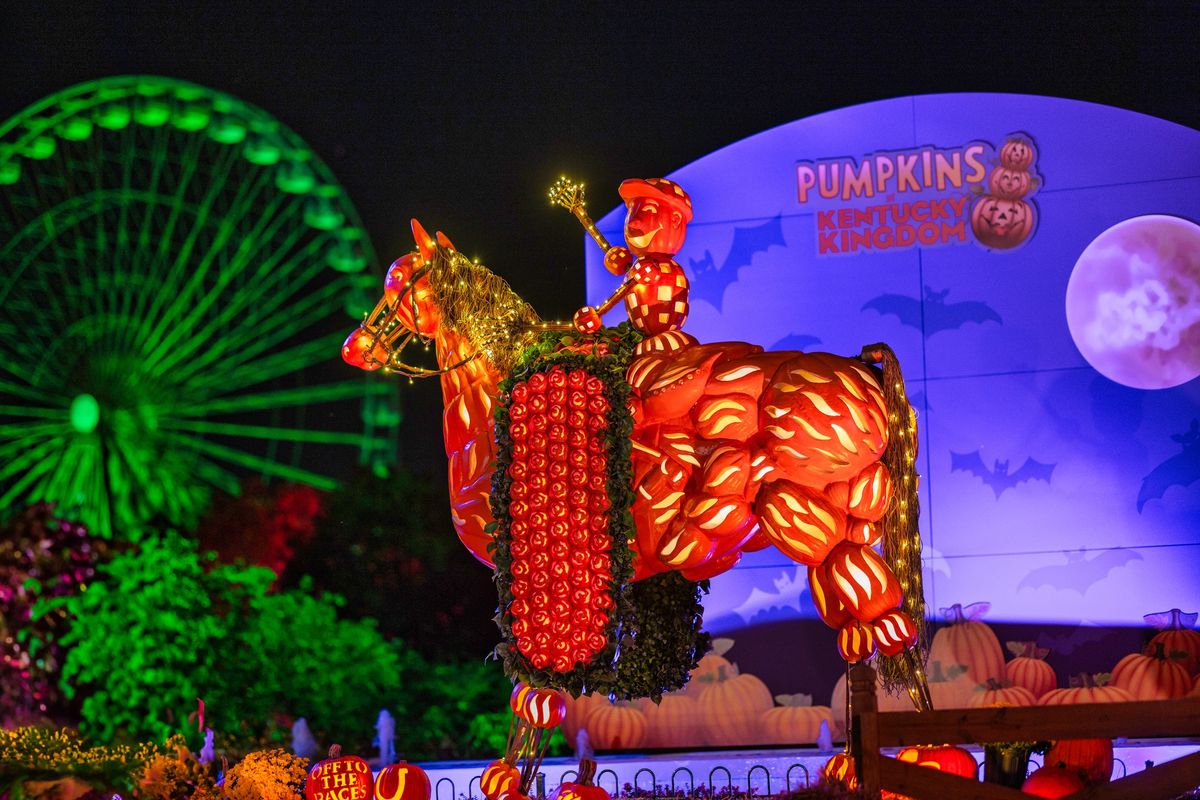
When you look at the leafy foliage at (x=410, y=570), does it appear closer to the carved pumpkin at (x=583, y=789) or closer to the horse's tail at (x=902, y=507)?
the carved pumpkin at (x=583, y=789)

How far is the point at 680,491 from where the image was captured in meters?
6.27

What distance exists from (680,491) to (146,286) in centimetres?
836

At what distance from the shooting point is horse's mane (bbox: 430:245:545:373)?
680 centimetres

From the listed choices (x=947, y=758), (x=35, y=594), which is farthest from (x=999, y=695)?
(x=35, y=594)

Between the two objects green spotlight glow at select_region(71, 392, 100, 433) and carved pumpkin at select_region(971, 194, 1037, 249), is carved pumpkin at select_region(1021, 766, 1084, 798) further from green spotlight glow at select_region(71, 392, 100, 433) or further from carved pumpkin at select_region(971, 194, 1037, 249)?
green spotlight glow at select_region(71, 392, 100, 433)

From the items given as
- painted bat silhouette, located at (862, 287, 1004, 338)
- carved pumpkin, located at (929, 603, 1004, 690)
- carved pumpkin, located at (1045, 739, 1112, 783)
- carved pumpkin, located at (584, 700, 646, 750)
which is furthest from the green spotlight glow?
carved pumpkin, located at (1045, 739, 1112, 783)

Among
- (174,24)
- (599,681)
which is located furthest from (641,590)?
(174,24)

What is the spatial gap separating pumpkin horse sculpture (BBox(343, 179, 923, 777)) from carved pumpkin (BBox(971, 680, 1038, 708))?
4136 millimetres

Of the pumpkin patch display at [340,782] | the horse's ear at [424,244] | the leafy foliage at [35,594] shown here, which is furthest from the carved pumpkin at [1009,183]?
the leafy foliage at [35,594]

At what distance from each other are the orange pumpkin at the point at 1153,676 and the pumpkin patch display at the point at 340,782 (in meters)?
5.78

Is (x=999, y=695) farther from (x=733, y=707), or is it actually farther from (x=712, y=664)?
(x=712, y=664)

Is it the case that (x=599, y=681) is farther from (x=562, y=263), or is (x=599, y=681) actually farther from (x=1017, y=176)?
(x=562, y=263)

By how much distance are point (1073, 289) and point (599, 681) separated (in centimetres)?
600

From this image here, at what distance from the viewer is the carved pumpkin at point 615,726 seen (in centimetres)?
1093
